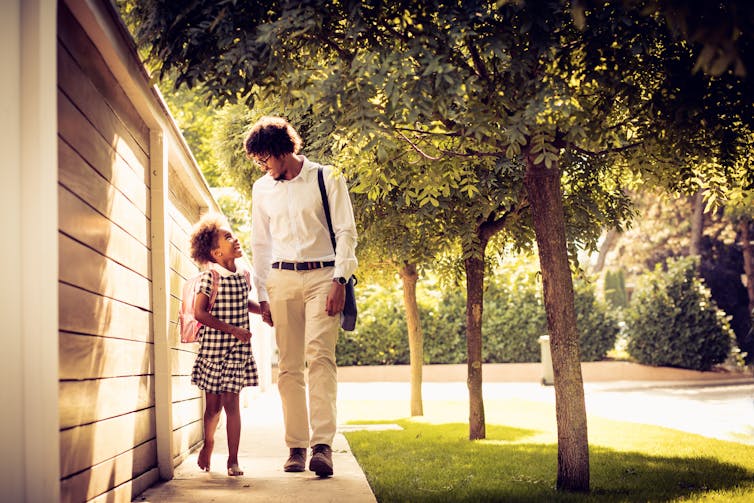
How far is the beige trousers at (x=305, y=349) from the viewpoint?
516 cm

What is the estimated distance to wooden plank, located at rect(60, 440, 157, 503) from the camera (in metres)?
3.31

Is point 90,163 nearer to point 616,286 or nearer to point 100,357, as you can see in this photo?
point 100,357

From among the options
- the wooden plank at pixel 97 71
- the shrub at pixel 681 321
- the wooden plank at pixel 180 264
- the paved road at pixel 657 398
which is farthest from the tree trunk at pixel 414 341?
the shrub at pixel 681 321

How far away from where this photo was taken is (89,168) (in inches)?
147

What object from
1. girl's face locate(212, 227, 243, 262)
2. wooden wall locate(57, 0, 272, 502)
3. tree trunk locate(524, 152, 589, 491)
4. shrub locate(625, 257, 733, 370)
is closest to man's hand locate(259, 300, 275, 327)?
girl's face locate(212, 227, 243, 262)

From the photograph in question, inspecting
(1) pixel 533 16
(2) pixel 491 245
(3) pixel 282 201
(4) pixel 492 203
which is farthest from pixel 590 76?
(2) pixel 491 245

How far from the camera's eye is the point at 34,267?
2748 mm

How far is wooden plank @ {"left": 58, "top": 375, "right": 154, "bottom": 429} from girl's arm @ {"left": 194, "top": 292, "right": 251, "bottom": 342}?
471 millimetres

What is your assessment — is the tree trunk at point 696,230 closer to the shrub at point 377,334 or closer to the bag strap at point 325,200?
the shrub at point 377,334

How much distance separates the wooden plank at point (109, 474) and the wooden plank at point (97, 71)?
1.69 meters

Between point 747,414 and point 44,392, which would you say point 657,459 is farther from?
point 747,414

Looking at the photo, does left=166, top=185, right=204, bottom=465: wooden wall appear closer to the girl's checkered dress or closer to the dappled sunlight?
the girl's checkered dress

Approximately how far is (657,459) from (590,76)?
3829mm

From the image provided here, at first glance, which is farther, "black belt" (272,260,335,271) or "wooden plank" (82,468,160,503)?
"black belt" (272,260,335,271)
